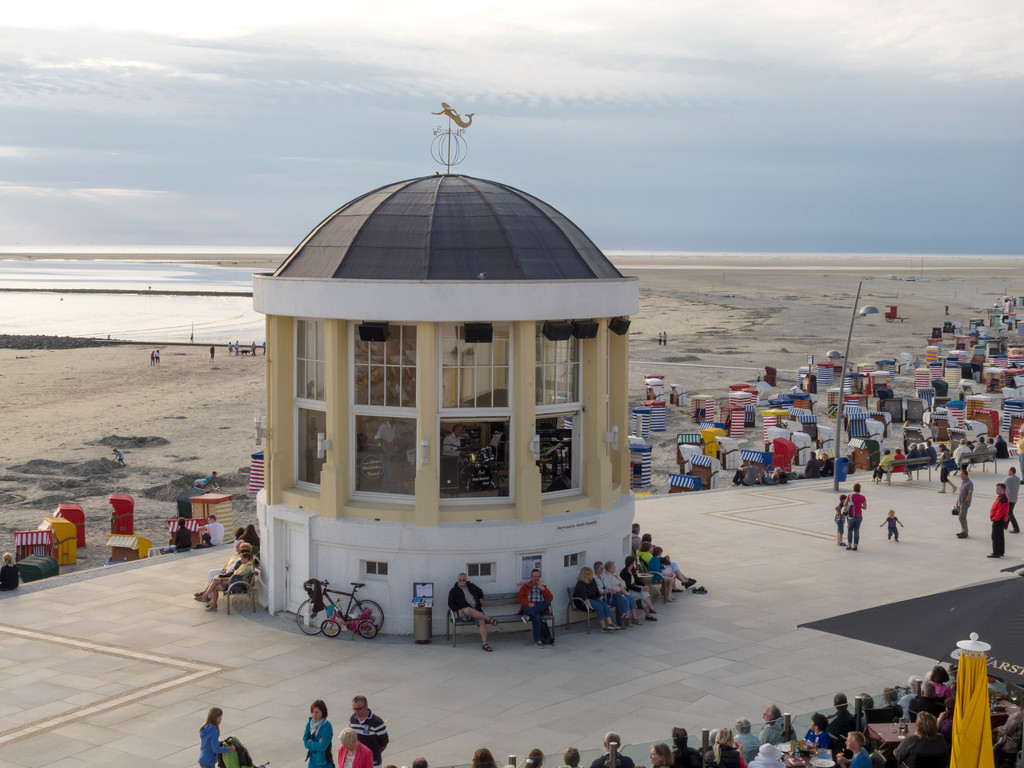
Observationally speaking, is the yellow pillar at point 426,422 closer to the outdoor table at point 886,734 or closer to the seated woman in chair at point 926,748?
the outdoor table at point 886,734

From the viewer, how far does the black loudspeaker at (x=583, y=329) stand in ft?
61.9

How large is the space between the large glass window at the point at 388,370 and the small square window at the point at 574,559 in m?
3.70

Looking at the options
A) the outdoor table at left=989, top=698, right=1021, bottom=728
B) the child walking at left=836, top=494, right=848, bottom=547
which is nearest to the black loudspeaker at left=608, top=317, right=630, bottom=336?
the child walking at left=836, top=494, right=848, bottom=547

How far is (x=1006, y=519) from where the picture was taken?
22.7 m

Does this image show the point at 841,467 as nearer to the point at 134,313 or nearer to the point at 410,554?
the point at 410,554

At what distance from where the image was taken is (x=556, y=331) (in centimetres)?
1862

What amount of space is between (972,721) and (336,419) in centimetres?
1091

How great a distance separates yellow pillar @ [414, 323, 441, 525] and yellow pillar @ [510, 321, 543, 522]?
4.37 feet

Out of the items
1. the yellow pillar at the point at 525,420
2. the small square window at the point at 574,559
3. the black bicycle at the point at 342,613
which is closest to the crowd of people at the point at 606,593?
the small square window at the point at 574,559

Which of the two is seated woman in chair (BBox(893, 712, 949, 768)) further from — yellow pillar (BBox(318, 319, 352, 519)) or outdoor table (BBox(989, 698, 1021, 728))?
yellow pillar (BBox(318, 319, 352, 519))

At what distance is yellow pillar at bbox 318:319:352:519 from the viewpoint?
18312 mm

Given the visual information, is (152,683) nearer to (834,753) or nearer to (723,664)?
(723,664)

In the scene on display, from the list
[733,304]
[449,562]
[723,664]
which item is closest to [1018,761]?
[723,664]

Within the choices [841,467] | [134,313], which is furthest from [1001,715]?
[134,313]
